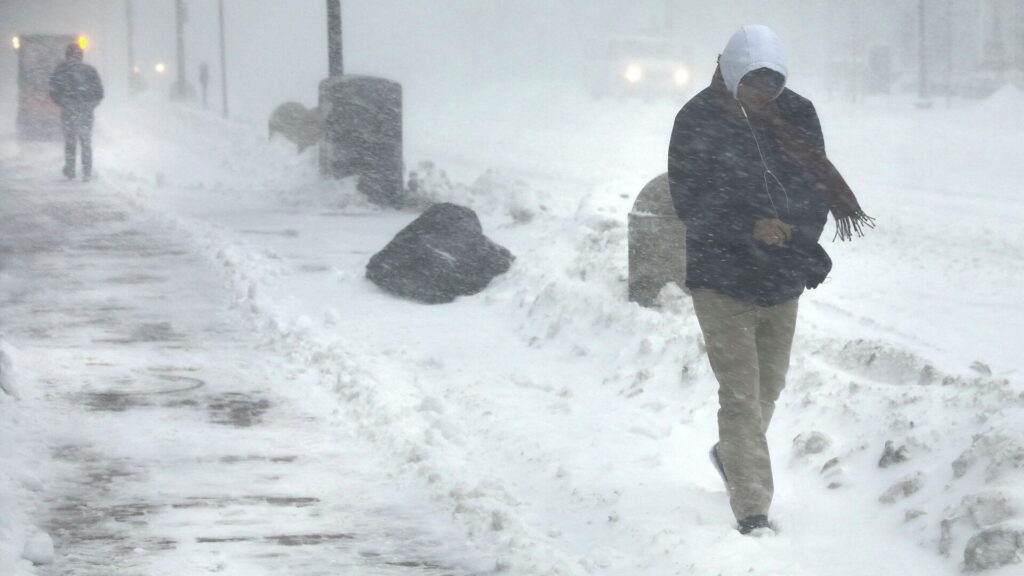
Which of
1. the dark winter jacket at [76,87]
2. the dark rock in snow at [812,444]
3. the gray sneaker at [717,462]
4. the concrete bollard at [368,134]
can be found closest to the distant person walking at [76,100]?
the dark winter jacket at [76,87]

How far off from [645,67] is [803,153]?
35248 millimetres

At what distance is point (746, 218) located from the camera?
15.8ft

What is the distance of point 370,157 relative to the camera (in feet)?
53.2

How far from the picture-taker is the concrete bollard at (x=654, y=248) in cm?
824

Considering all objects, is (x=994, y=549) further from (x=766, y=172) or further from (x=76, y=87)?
(x=76, y=87)

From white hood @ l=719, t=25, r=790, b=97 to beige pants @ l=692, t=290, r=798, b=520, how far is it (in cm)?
79

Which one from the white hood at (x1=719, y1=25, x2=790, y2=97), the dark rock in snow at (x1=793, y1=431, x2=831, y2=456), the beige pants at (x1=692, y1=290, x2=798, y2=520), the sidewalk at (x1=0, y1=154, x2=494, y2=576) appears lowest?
the sidewalk at (x1=0, y1=154, x2=494, y2=576)

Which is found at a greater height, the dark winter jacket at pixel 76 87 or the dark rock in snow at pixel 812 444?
the dark winter jacket at pixel 76 87

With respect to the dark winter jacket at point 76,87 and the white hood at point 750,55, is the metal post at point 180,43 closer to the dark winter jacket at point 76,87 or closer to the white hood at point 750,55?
the dark winter jacket at point 76,87

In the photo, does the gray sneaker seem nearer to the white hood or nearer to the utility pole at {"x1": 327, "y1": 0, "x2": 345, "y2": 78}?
the white hood

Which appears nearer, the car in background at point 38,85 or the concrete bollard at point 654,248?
the concrete bollard at point 654,248

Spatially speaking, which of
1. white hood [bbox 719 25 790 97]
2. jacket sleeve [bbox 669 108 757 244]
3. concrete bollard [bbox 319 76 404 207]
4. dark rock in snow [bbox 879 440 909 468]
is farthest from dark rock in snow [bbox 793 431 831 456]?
concrete bollard [bbox 319 76 404 207]

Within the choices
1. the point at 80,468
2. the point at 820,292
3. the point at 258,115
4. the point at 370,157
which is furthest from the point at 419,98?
the point at 80,468

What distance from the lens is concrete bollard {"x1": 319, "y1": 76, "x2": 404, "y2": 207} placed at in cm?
1614
